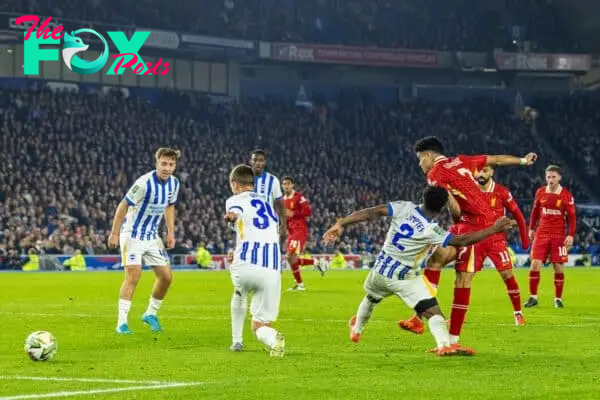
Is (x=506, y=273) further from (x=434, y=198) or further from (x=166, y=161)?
(x=434, y=198)

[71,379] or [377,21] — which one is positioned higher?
[377,21]

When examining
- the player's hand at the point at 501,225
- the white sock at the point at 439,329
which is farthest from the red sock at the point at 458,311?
the player's hand at the point at 501,225

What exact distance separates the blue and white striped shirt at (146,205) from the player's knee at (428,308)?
4.89 metres

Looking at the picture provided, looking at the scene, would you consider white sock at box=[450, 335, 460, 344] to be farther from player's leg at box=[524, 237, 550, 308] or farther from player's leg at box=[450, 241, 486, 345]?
player's leg at box=[524, 237, 550, 308]

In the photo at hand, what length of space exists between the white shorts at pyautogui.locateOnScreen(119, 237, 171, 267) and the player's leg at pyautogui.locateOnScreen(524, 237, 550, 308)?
26.5 feet

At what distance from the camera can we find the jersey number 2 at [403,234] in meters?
12.3

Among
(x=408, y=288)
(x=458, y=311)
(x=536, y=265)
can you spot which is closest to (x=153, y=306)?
(x=458, y=311)

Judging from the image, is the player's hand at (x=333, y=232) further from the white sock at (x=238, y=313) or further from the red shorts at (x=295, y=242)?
the red shorts at (x=295, y=242)

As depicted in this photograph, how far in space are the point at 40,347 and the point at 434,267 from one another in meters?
4.85

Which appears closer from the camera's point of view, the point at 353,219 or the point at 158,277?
the point at 353,219

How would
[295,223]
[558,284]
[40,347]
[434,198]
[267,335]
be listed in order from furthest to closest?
[295,223], [558,284], [267,335], [434,198], [40,347]

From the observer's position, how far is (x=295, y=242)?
1108 inches

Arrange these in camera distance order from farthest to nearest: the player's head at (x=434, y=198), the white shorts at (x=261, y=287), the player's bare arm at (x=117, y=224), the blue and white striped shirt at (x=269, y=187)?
the blue and white striped shirt at (x=269, y=187), the player's bare arm at (x=117, y=224), the white shorts at (x=261, y=287), the player's head at (x=434, y=198)

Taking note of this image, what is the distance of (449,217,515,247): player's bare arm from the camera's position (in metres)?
11.9
